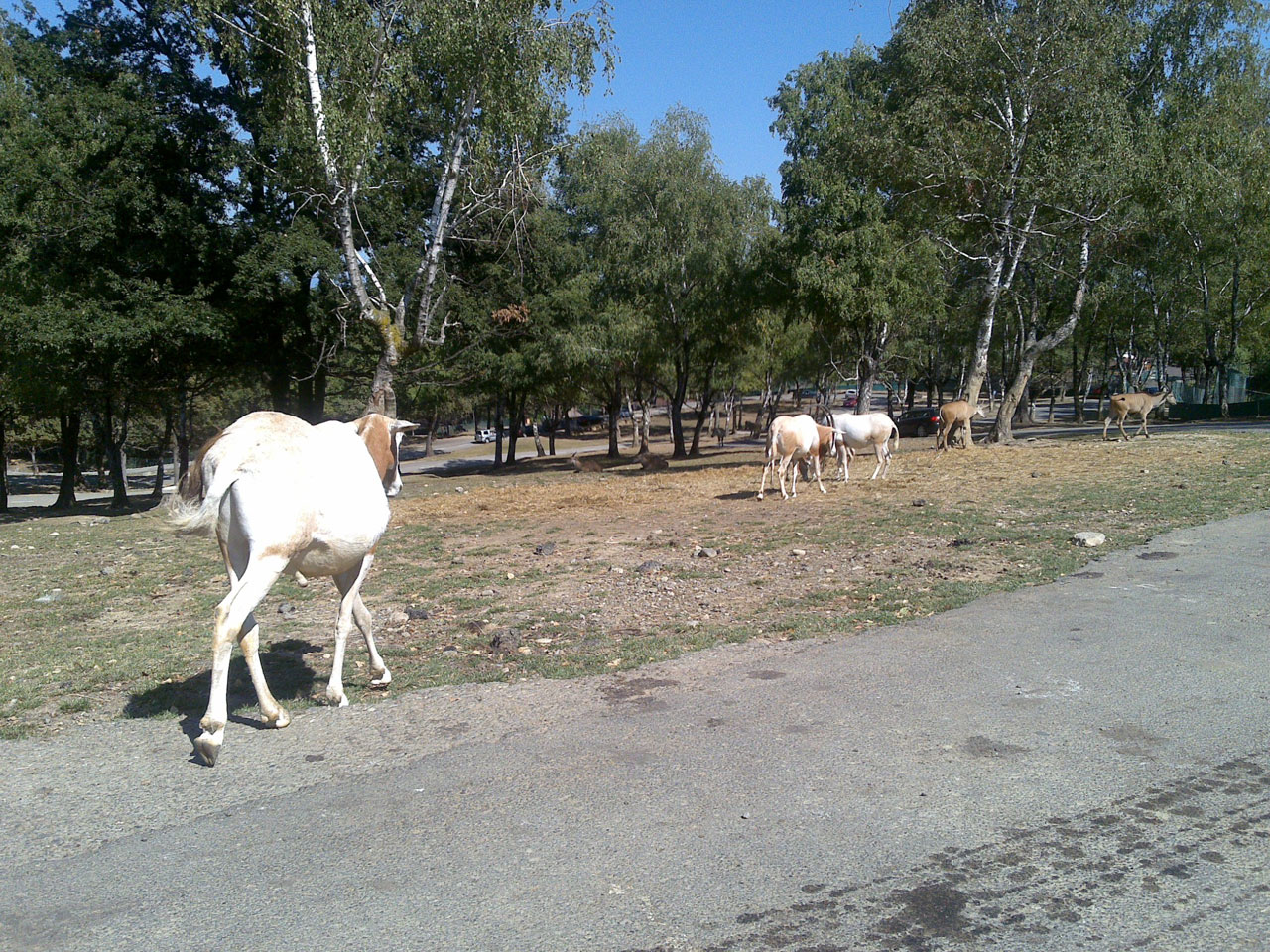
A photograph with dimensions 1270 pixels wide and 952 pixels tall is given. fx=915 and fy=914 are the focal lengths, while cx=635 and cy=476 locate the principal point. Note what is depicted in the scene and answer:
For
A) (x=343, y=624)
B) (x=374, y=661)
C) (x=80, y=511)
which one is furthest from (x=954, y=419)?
(x=80, y=511)

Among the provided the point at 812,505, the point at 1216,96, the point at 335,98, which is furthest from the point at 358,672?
the point at 1216,96

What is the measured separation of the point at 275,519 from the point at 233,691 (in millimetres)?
1895

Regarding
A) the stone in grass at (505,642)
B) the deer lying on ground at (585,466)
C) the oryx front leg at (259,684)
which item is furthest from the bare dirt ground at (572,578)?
the deer lying on ground at (585,466)

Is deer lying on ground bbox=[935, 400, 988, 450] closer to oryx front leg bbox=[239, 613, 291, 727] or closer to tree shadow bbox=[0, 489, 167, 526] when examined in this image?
oryx front leg bbox=[239, 613, 291, 727]

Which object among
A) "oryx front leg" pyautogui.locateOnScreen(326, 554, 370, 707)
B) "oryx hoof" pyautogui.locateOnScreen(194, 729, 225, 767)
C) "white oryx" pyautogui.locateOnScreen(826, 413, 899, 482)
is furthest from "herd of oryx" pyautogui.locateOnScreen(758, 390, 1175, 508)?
"oryx hoof" pyautogui.locateOnScreen(194, 729, 225, 767)

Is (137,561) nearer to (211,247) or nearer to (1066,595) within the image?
(1066,595)

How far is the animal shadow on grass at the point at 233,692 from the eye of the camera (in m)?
6.47

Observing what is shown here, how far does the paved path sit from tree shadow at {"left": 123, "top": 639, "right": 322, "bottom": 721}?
294mm

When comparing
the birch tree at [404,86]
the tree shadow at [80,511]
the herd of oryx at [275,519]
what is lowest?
the tree shadow at [80,511]

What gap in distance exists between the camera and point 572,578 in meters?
11.0

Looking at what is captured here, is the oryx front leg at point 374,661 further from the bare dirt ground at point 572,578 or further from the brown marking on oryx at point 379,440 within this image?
the brown marking on oryx at point 379,440

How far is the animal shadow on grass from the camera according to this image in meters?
6.47

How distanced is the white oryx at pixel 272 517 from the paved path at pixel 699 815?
0.53 meters

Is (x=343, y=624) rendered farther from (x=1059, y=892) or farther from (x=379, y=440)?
(x=1059, y=892)
